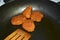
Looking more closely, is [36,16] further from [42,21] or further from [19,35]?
[19,35]

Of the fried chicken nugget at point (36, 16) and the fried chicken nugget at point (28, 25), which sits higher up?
the fried chicken nugget at point (36, 16)

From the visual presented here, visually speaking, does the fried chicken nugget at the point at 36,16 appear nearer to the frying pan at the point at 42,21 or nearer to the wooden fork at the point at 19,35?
the frying pan at the point at 42,21

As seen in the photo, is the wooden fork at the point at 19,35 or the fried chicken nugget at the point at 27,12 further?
the fried chicken nugget at the point at 27,12

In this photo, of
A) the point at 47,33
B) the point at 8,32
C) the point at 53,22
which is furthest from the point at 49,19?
the point at 8,32

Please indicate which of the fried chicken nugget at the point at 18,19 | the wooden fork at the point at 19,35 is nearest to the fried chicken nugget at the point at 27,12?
the fried chicken nugget at the point at 18,19

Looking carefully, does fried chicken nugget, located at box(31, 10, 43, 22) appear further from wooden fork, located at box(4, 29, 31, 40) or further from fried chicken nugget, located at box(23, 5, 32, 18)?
wooden fork, located at box(4, 29, 31, 40)

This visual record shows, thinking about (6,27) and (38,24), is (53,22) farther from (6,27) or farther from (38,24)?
(6,27)

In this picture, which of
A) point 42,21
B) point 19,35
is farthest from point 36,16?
point 19,35
